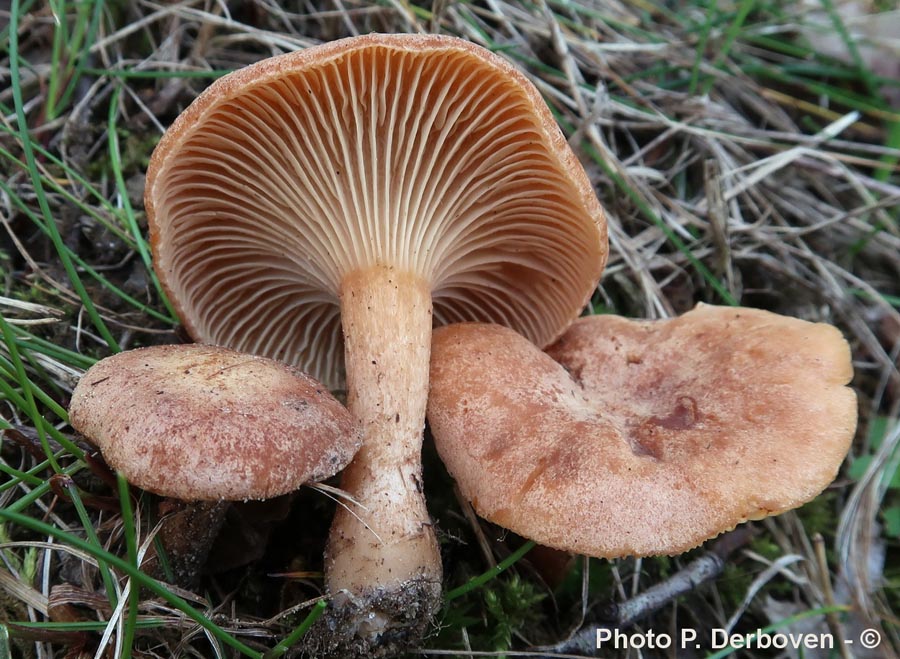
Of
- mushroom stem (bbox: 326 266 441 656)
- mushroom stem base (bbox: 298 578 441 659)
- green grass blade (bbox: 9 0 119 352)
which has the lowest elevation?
mushroom stem base (bbox: 298 578 441 659)

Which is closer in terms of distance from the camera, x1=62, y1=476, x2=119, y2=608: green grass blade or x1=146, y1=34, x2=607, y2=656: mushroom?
x1=62, y1=476, x2=119, y2=608: green grass blade

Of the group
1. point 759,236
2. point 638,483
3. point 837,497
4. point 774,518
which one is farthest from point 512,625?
point 759,236

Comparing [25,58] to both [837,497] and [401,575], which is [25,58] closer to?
[401,575]

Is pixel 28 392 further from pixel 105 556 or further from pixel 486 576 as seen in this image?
pixel 486 576

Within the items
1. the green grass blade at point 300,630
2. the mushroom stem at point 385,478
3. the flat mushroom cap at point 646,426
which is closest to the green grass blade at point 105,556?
the green grass blade at point 300,630

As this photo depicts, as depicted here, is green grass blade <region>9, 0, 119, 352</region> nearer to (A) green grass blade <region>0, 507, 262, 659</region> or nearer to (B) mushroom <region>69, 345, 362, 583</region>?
(B) mushroom <region>69, 345, 362, 583</region>

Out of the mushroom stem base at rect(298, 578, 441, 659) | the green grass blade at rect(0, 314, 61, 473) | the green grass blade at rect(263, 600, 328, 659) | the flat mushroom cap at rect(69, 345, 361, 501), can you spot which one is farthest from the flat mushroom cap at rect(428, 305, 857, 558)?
the green grass blade at rect(0, 314, 61, 473)

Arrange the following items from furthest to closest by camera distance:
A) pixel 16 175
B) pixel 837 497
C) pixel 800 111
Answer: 1. pixel 800 111
2. pixel 837 497
3. pixel 16 175
